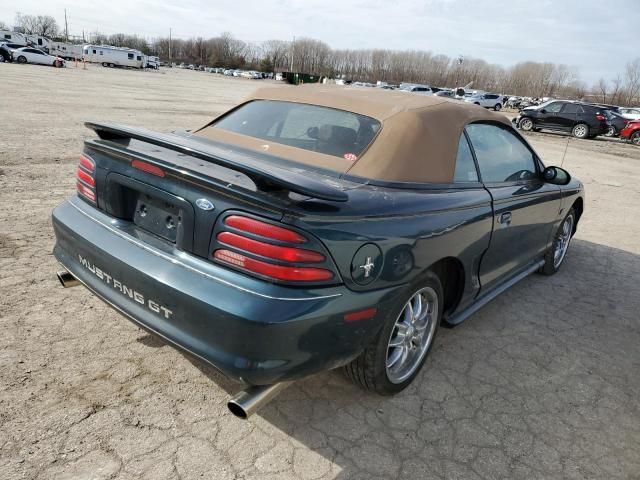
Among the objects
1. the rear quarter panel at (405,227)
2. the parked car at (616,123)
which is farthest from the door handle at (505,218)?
the parked car at (616,123)

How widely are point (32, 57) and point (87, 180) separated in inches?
2021

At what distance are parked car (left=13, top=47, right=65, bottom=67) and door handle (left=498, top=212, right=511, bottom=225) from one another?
5090 cm

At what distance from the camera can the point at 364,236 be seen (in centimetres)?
208

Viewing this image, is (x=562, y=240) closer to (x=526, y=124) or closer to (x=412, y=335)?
(x=412, y=335)

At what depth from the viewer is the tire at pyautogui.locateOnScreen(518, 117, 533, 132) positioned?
2414 centimetres

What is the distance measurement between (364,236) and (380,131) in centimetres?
92

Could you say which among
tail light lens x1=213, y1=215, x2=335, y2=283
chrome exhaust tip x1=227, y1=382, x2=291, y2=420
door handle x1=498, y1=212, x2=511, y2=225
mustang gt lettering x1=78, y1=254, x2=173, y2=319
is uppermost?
tail light lens x1=213, y1=215, x2=335, y2=283

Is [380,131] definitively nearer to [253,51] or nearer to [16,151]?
[16,151]

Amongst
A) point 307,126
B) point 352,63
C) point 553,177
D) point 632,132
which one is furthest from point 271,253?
point 352,63

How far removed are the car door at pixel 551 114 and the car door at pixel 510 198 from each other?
71.5ft

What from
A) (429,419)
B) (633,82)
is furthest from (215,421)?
(633,82)

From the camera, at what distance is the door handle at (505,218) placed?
319 centimetres

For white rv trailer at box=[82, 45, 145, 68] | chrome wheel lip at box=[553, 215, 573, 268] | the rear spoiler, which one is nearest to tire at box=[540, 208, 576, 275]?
chrome wheel lip at box=[553, 215, 573, 268]

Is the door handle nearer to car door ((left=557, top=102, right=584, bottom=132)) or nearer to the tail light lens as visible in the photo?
the tail light lens
